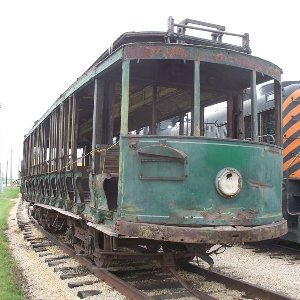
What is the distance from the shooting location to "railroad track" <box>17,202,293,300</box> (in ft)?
18.5

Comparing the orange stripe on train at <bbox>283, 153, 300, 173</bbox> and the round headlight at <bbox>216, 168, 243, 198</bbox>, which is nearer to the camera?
the round headlight at <bbox>216, 168, 243, 198</bbox>

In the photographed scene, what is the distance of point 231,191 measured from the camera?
5391 mm

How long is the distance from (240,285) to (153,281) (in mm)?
1276

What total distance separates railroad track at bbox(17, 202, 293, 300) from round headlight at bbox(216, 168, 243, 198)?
1.25 meters

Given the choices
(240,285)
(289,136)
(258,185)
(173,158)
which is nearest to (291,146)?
(289,136)

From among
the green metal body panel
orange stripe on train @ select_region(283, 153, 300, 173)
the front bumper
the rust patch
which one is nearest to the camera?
the front bumper

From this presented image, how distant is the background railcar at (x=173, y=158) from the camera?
17.3ft

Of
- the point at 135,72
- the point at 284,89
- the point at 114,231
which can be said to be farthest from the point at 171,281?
the point at 284,89

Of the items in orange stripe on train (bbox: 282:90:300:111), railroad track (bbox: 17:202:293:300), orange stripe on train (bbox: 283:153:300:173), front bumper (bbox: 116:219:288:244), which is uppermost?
orange stripe on train (bbox: 282:90:300:111)

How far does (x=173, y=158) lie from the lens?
17.4 feet

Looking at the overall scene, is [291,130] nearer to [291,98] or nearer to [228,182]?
[291,98]

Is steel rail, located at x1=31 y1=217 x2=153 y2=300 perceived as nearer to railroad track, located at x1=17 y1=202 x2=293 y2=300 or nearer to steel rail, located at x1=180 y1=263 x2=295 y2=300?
railroad track, located at x1=17 y1=202 x2=293 y2=300

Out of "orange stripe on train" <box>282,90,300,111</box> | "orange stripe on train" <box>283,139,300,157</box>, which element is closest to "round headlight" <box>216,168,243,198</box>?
"orange stripe on train" <box>283,139,300,157</box>

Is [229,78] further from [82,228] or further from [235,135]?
[82,228]
